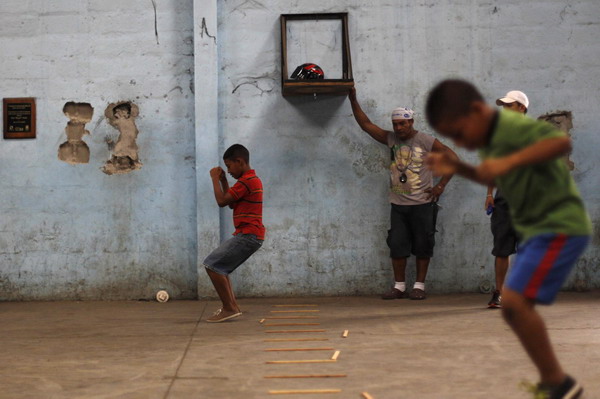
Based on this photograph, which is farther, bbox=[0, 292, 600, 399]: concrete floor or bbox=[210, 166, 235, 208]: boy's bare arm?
bbox=[210, 166, 235, 208]: boy's bare arm

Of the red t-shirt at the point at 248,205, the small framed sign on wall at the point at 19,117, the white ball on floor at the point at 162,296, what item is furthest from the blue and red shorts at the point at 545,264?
the small framed sign on wall at the point at 19,117

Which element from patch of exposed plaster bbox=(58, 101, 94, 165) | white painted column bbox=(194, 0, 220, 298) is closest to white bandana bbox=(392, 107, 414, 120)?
white painted column bbox=(194, 0, 220, 298)

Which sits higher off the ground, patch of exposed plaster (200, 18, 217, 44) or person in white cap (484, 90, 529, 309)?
patch of exposed plaster (200, 18, 217, 44)

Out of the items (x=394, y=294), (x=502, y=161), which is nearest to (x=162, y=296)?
(x=394, y=294)

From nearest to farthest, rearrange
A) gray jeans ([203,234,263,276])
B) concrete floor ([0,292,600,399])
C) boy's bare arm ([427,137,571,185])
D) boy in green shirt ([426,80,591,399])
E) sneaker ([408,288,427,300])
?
1. boy's bare arm ([427,137,571,185])
2. boy in green shirt ([426,80,591,399])
3. concrete floor ([0,292,600,399])
4. gray jeans ([203,234,263,276])
5. sneaker ([408,288,427,300])

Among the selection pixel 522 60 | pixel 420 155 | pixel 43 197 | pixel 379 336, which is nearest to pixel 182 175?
pixel 43 197

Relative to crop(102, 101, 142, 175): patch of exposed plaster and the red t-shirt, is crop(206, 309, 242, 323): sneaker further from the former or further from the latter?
crop(102, 101, 142, 175): patch of exposed plaster

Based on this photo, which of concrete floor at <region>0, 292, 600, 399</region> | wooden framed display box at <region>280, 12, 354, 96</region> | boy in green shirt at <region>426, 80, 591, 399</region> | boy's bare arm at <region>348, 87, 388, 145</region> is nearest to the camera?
boy in green shirt at <region>426, 80, 591, 399</region>

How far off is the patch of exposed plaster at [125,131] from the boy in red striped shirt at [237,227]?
64.4 inches

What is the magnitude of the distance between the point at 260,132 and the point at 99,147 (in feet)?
4.96

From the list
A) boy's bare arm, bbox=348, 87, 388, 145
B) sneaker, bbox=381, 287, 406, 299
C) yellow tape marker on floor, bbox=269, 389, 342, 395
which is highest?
boy's bare arm, bbox=348, 87, 388, 145

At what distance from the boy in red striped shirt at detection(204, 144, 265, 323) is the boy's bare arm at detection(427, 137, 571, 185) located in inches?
123

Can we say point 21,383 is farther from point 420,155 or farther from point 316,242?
point 420,155

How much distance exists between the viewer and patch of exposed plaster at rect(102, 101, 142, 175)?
23.6 ft
